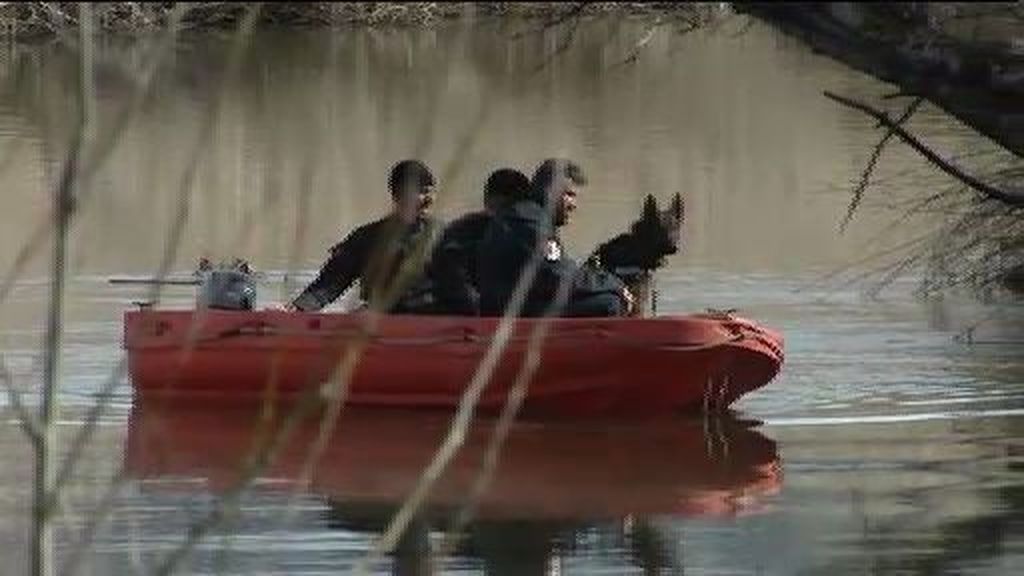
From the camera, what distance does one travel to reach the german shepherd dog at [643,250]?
45.6ft

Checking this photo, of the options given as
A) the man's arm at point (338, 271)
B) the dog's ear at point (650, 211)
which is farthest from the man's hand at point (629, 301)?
the man's arm at point (338, 271)

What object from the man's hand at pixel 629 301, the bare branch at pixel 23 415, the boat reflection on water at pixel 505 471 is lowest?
the boat reflection on water at pixel 505 471

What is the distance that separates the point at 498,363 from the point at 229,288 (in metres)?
1.75

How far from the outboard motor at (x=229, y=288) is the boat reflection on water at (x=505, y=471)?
0.52 metres

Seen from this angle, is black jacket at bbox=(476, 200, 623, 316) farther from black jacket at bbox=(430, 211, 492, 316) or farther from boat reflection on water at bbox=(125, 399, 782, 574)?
boat reflection on water at bbox=(125, 399, 782, 574)

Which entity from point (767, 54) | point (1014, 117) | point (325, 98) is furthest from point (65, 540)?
point (767, 54)

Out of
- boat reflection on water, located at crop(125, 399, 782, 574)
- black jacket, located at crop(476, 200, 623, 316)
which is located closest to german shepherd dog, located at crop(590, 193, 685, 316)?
black jacket, located at crop(476, 200, 623, 316)

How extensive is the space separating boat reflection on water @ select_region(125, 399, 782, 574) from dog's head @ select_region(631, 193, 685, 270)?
0.79m

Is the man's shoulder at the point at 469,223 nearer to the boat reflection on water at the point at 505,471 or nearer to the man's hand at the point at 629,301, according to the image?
the man's hand at the point at 629,301

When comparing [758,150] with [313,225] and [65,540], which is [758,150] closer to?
[313,225]

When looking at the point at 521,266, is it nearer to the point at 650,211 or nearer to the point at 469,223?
the point at 650,211

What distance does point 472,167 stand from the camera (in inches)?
1106

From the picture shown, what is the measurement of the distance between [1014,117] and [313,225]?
1843 centimetres

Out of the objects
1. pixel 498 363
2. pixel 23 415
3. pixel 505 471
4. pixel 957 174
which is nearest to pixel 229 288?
pixel 498 363
